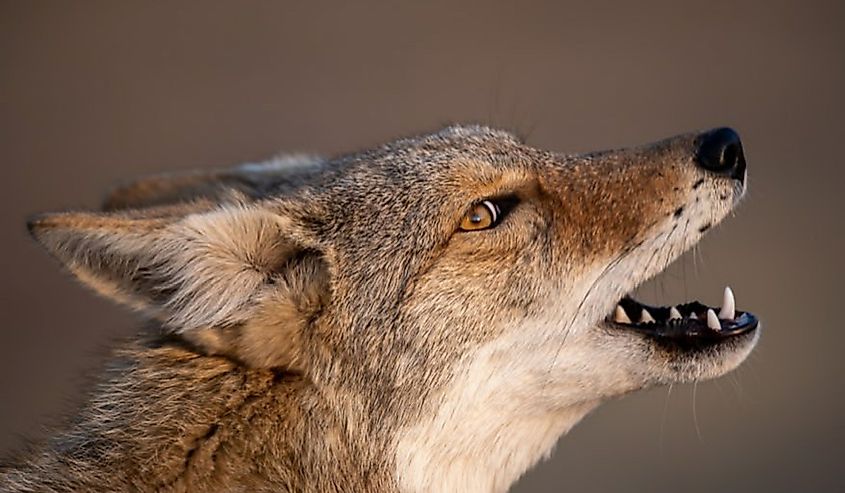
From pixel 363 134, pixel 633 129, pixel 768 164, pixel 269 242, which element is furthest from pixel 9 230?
pixel 269 242

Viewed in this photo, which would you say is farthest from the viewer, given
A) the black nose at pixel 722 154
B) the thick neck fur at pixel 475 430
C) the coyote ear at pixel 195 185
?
the coyote ear at pixel 195 185

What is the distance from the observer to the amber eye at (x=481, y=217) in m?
5.94

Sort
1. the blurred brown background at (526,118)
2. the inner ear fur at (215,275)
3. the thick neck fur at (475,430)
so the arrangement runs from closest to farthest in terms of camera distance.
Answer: the inner ear fur at (215,275) < the thick neck fur at (475,430) < the blurred brown background at (526,118)

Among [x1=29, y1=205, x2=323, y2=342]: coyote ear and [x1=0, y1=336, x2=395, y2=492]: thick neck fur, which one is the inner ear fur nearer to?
[x1=29, y1=205, x2=323, y2=342]: coyote ear

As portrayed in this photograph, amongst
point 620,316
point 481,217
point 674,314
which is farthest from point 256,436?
point 674,314

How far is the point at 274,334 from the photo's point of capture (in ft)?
18.4

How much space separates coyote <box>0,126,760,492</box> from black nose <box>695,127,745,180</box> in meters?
0.01

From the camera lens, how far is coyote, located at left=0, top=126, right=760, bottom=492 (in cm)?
546

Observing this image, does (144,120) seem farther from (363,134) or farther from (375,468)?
(375,468)

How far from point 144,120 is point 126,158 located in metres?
0.93

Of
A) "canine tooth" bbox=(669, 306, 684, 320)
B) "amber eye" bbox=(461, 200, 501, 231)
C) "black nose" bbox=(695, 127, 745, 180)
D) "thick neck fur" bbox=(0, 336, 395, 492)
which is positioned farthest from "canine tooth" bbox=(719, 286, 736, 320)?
"thick neck fur" bbox=(0, 336, 395, 492)

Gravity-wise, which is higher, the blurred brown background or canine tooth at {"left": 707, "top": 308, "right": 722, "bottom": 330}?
the blurred brown background

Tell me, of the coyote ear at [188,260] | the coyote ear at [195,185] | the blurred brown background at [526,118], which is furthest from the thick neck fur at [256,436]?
the blurred brown background at [526,118]

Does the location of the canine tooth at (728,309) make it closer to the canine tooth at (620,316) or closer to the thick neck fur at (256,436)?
the canine tooth at (620,316)
